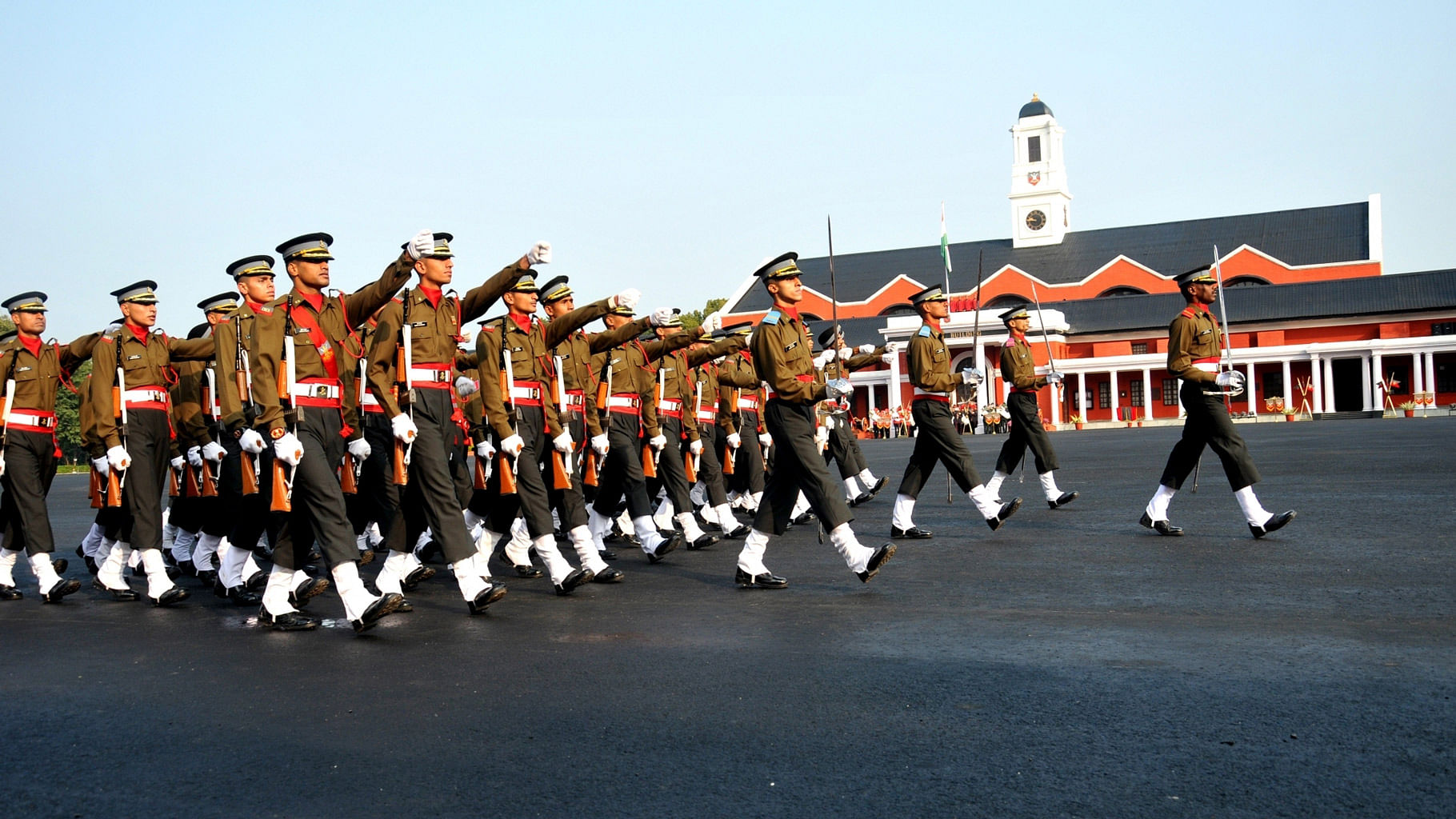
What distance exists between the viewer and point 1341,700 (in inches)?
175

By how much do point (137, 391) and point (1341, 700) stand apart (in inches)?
295

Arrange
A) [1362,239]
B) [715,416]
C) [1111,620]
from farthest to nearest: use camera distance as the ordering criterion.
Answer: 1. [1362,239]
2. [715,416]
3. [1111,620]

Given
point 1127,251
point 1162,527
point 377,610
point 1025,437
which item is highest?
point 1127,251

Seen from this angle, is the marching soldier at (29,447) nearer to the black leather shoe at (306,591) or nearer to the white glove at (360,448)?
the black leather shoe at (306,591)

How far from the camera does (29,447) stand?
8.56m

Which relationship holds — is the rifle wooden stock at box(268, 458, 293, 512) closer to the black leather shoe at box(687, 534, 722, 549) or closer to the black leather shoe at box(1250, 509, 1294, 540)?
the black leather shoe at box(687, 534, 722, 549)

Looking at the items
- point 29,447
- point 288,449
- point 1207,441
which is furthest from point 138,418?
point 1207,441

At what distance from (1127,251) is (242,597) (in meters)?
71.2

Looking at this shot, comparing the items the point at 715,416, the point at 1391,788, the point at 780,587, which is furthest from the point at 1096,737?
the point at 715,416

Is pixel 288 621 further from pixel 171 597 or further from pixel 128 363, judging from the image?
pixel 128 363

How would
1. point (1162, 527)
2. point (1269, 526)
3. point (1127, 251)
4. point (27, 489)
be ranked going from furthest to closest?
point (1127, 251), point (1162, 527), point (1269, 526), point (27, 489)

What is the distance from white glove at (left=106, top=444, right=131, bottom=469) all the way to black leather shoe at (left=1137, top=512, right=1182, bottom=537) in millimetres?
7290

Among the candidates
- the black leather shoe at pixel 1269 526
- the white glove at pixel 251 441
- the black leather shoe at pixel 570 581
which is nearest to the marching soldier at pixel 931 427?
the black leather shoe at pixel 1269 526

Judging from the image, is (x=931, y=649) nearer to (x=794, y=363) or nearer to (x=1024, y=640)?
(x=1024, y=640)
